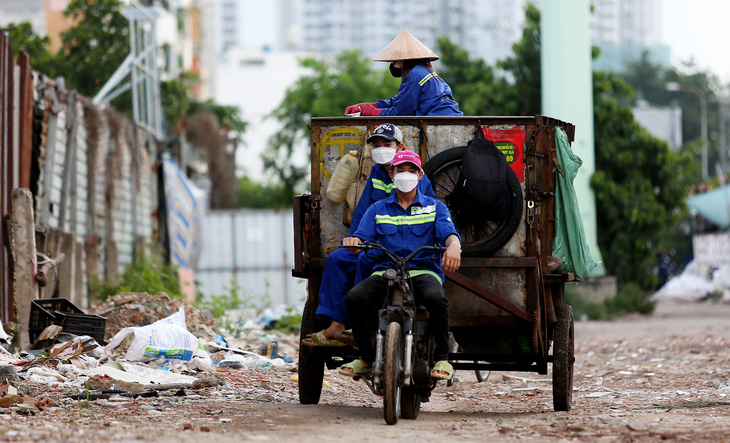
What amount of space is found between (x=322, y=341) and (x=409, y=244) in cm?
94

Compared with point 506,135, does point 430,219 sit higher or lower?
lower

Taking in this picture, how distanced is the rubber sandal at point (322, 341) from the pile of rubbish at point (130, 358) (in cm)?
137

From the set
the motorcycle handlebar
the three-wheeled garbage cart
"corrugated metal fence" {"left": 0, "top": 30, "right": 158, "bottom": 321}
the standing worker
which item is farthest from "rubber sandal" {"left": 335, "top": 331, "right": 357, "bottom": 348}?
"corrugated metal fence" {"left": 0, "top": 30, "right": 158, "bottom": 321}

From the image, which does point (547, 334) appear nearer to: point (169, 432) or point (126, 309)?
point (169, 432)

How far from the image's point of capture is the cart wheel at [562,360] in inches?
304

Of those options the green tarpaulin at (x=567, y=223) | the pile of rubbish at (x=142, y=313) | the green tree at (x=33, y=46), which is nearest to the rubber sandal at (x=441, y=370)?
the green tarpaulin at (x=567, y=223)

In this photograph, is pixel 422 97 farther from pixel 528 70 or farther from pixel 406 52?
pixel 528 70

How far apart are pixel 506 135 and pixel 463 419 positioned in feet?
6.38

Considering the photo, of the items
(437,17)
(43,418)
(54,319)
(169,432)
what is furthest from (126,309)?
(437,17)

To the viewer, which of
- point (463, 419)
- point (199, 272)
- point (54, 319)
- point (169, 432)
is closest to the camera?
point (169, 432)

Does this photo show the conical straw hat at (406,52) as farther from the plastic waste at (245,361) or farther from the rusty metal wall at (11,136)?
the rusty metal wall at (11,136)

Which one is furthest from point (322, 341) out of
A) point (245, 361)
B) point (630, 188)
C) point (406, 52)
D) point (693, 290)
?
point (693, 290)

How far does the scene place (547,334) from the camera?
26.0ft

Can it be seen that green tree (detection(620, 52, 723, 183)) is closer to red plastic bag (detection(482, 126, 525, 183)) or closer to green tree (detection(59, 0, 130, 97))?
green tree (detection(59, 0, 130, 97))
